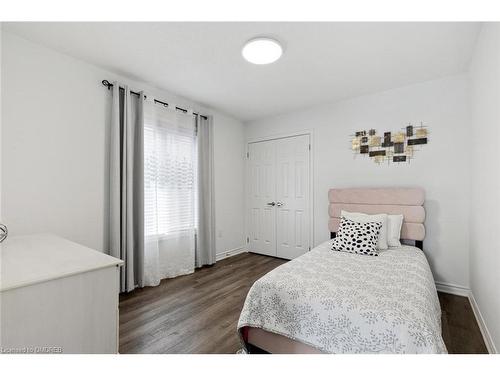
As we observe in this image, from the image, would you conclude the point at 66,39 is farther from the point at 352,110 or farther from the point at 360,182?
the point at 360,182

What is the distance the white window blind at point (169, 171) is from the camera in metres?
3.01

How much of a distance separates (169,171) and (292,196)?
192 centimetres

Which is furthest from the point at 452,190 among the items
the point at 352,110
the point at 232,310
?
the point at 232,310

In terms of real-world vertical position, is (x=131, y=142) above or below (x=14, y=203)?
above

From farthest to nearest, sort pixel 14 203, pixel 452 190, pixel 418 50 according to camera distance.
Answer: pixel 452 190 → pixel 418 50 → pixel 14 203

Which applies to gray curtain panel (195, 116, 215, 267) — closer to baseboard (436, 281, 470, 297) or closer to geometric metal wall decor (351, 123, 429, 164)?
geometric metal wall decor (351, 123, 429, 164)

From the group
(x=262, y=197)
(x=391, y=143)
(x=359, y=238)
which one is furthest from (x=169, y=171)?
(x=391, y=143)

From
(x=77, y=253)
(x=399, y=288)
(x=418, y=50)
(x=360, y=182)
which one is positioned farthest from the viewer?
(x=360, y=182)

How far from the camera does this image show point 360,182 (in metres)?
3.32

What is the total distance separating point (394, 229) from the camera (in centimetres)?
275

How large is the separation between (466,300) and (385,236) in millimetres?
1037

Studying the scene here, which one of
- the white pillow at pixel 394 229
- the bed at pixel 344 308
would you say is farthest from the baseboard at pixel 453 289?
the bed at pixel 344 308

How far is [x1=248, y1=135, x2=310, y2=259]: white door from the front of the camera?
3.86 metres

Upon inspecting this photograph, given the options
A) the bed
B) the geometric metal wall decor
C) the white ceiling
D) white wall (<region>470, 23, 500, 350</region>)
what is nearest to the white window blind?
the white ceiling
